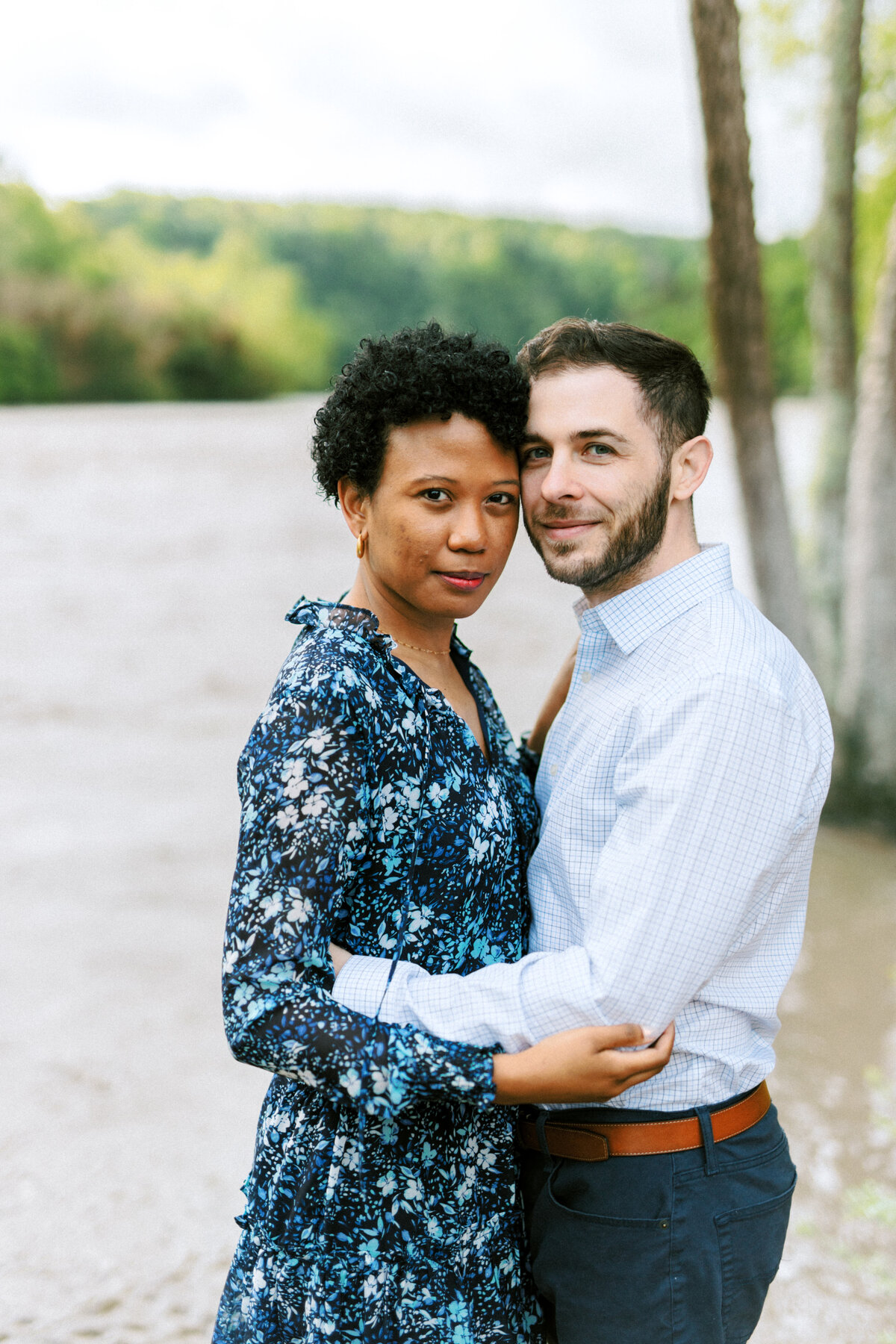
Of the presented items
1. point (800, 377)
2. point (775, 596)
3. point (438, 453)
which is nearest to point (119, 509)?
point (800, 377)

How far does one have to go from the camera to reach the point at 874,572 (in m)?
5.74

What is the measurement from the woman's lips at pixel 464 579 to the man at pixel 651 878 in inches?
5.4

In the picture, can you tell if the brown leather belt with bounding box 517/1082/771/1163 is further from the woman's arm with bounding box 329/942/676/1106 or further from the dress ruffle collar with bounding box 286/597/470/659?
the dress ruffle collar with bounding box 286/597/470/659

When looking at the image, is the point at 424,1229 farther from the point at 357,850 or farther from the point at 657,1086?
the point at 357,850

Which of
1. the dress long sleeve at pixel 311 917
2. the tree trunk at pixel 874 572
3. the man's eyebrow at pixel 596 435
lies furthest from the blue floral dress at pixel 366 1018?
the tree trunk at pixel 874 572

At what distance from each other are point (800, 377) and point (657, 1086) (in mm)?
Answer: 16787

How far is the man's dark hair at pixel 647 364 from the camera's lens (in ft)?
5.08

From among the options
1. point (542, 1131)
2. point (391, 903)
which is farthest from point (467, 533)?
point (542, 1131)

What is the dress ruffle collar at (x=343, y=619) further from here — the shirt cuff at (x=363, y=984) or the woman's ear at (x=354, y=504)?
the shirt cuff at (x=363, y=984)

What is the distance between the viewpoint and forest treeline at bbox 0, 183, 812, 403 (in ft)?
86.7

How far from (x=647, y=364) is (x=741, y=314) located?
4128mm

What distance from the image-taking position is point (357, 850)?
1297mm

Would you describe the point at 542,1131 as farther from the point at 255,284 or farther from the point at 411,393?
the point at 255,284

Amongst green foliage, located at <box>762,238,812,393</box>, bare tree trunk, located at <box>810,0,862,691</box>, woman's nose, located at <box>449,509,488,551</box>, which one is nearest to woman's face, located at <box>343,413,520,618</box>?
woman's nose, located at <box>449,509,488,551</box>
